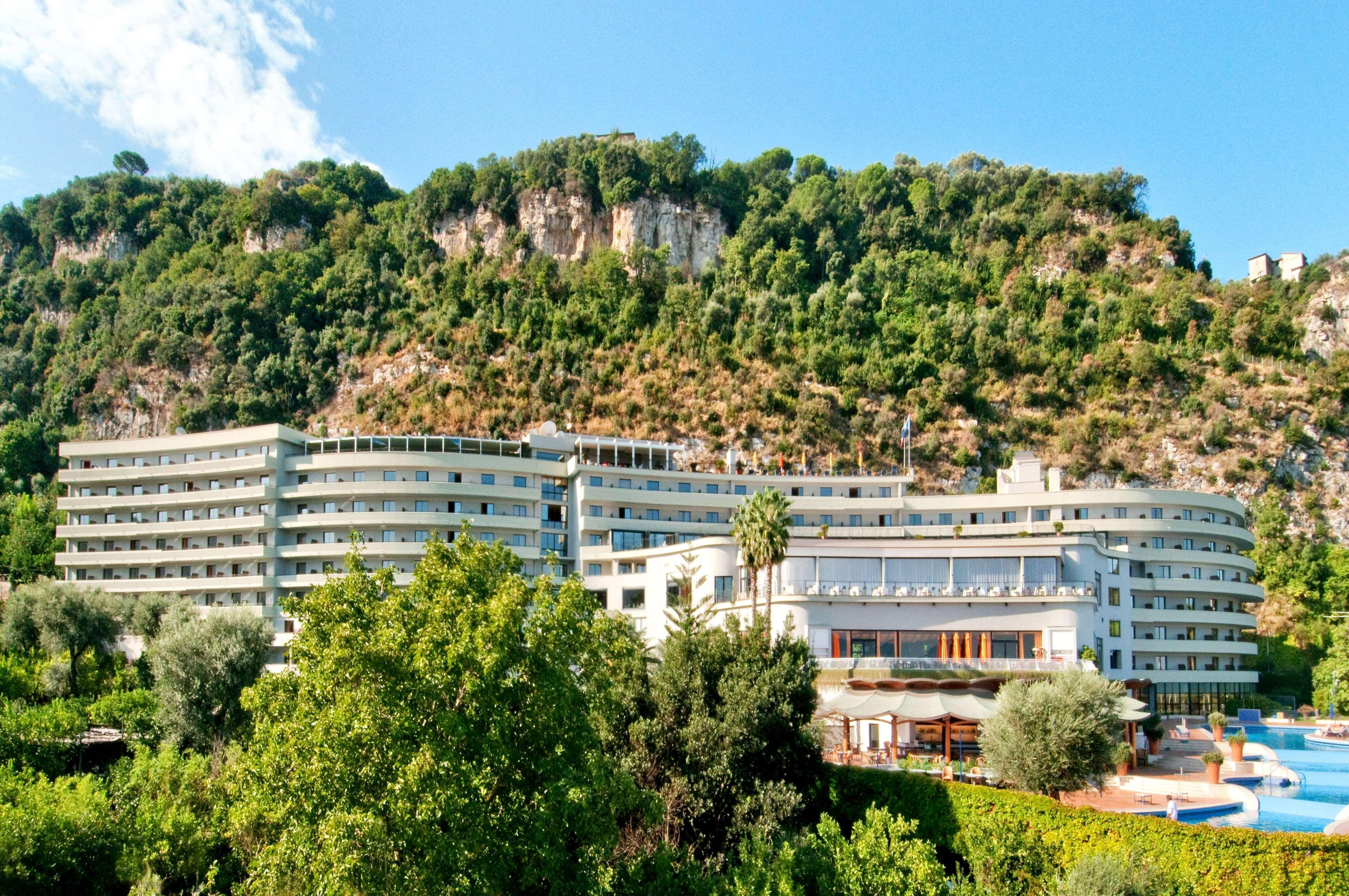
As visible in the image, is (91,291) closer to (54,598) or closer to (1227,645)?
(54,598)

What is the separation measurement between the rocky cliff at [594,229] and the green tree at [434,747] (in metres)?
91.0

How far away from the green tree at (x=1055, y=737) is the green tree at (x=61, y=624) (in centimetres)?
5077

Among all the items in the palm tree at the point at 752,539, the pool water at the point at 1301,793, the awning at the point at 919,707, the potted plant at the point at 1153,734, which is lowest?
the pool water at the point at 1301,793

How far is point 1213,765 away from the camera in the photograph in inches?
1458

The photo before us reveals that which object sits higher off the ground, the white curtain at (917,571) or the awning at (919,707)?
the white curtain at (917,571)

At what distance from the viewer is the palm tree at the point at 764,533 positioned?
44.4m

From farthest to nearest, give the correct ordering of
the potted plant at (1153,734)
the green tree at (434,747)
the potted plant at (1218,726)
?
1. the potted plant at (1218,726)
2. the potted plant at (1153,734)
3. the green tree at (434,747)

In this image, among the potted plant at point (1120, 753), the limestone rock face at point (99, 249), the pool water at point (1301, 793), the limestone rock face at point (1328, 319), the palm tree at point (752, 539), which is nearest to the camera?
the potted plant at point (1120, 753)

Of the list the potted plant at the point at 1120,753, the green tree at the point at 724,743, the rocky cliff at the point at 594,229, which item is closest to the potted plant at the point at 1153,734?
the potted plant at the point at 1120,753

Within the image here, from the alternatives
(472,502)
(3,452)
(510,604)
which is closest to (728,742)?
(510,604)

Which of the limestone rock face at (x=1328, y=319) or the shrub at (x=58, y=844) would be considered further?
the limestone rock face at (x=1328, y=319)

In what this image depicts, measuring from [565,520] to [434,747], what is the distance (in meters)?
48.7

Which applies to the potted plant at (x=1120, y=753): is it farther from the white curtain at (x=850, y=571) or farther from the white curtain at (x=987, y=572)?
the white curtain at (x=850, y=571)

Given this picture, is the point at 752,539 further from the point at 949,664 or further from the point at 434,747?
the point at 434,747
